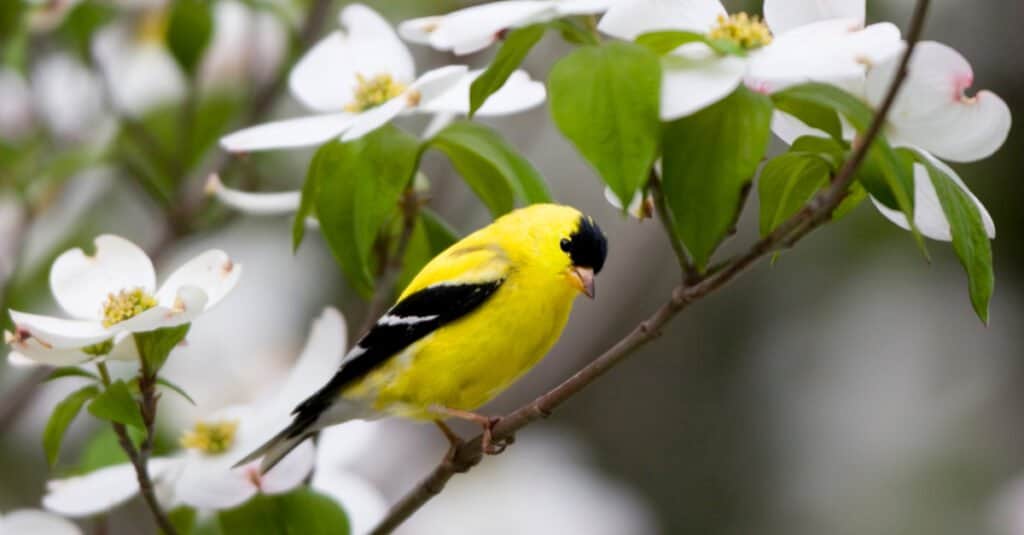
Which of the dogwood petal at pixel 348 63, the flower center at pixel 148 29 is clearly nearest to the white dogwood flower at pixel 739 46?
the dogwood petal at pixel 348 63

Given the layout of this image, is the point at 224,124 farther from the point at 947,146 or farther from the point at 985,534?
the point at 985,534

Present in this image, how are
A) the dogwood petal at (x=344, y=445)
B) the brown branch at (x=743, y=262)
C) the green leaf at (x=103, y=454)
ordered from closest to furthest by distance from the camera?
the brown branch at (x=743, y=262) < the green leaf at (x=103, y=454) < the dogwood petal at (x=344, y=445)

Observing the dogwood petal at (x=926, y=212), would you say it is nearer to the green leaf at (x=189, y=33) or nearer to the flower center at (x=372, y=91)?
the flower center at (x=372, y=91)

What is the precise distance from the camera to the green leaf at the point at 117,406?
127cm

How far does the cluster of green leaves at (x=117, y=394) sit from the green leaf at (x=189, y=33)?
2.93 feet

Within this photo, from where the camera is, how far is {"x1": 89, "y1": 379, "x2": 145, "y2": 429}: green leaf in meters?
1.27

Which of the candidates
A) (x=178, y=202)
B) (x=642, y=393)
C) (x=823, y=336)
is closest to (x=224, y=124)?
(x=178, y=202)

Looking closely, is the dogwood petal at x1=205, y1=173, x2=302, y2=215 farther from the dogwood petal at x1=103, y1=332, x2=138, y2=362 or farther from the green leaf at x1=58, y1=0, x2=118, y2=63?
the green leaf at x1=58, y1=0, x2=118, y2=63

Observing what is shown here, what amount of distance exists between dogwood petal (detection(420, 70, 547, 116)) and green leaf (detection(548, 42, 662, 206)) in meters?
0.33

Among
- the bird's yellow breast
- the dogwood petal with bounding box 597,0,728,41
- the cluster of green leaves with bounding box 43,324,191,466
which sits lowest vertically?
the bird's yellow breast

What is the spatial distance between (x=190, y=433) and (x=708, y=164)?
0.85m

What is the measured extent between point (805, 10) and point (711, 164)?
285 millimetres

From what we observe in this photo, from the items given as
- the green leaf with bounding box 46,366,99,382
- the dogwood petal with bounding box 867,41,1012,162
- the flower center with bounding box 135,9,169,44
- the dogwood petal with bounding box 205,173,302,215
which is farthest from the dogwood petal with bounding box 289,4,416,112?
the flower center with bounding box 135,9,169,44

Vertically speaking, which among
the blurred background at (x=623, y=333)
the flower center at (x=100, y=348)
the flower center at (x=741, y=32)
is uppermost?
the flower center at (x=741, y=32)
